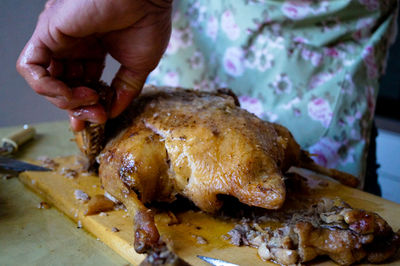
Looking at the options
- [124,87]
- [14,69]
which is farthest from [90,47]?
[14,69]

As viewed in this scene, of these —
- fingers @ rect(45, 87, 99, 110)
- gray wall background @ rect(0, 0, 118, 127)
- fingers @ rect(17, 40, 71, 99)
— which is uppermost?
fingers @ rect(17, 40, 71, 99)

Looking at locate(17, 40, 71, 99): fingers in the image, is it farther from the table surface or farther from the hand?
the table surface

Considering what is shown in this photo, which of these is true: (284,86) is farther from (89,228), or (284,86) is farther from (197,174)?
(89,228)

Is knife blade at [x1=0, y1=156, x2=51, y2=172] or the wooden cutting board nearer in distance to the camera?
the wooden cutting board

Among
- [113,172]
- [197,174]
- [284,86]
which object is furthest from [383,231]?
[284,86]

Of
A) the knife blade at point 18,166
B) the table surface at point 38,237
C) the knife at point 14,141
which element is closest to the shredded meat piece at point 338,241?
the table surface at point 38,237

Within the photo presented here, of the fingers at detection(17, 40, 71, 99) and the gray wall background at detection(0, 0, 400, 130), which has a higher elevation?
the fingers at detection(17, 40, 71, 99)

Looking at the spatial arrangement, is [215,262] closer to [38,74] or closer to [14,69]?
[38,74]

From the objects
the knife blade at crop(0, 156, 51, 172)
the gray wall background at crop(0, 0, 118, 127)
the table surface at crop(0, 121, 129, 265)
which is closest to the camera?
the table surface at crop(0, 121, 129, 265)

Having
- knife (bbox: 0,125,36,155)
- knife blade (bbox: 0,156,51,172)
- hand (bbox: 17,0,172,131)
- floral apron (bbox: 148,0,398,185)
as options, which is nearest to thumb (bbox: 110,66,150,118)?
hand (bbox: 17,0,172,131)
